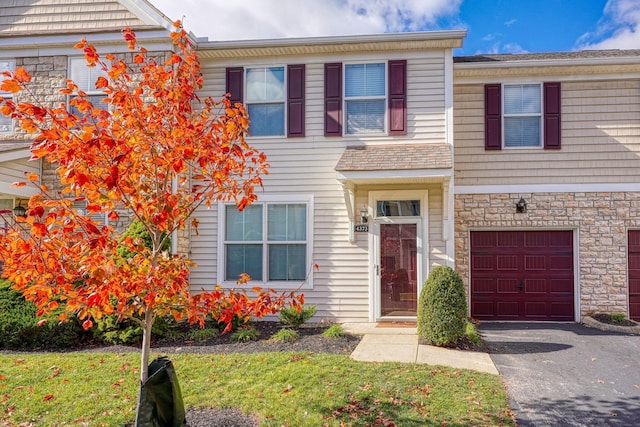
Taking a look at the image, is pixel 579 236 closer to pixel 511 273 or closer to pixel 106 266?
pixel 511 273

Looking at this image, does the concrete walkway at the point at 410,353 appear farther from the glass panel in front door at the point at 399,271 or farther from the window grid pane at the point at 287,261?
the window grid pane at the point at 287,261

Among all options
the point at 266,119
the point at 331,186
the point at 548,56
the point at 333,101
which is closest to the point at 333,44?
the point at 333,101

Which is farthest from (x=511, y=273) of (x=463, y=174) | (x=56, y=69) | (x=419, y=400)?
(x=56, y=69)

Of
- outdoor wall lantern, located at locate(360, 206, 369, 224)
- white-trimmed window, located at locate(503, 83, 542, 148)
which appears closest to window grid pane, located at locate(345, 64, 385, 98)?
outdoor wall lantern, located at locate(360, 206, 369, 224)

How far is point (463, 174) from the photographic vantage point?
33.5 feet

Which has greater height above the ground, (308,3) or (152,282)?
(308,3)

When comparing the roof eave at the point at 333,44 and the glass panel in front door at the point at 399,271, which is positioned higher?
the roof eave at the point at 333,44

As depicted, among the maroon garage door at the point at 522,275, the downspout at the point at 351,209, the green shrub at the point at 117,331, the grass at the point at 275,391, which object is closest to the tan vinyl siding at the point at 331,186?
the downspout at the point at 351,209

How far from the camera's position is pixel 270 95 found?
9.77 meters

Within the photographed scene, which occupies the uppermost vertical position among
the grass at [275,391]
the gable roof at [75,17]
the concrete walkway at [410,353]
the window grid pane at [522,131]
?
the gable roof at [75,17]

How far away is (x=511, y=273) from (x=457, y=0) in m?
6.68

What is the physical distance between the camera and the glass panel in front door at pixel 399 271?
30.4 feet

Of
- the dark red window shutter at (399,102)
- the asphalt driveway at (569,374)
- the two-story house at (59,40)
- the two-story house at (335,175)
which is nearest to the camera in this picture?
the asphalt driveway at (569,374)

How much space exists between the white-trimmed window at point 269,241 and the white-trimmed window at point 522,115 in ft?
14.7
